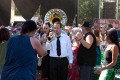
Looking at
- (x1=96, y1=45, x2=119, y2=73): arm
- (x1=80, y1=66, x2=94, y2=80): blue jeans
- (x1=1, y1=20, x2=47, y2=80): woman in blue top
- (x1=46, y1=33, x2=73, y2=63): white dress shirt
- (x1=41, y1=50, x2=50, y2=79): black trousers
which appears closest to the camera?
(x1=1, y1=20, x2=47, y2=80): woman in blue top

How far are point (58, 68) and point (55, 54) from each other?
12.9 inches

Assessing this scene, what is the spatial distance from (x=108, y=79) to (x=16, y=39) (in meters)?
1.79

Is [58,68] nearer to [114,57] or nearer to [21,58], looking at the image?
[114,57]

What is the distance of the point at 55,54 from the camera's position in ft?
27.6

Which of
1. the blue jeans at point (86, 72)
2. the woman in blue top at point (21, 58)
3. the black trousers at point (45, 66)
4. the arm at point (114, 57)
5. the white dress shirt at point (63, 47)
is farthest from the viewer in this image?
the black trousers at point (45, 66)

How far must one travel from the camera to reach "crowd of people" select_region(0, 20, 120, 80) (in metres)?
5.33

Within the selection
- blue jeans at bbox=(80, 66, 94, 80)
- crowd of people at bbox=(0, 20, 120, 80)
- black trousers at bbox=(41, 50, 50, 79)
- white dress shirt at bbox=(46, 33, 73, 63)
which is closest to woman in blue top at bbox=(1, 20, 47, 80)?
crowd of people at bbox=(0, 20, 120, 80)

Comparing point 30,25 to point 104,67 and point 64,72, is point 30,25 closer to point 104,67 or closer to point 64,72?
point 104,67

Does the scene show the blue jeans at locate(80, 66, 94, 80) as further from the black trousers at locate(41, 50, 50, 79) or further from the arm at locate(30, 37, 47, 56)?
the arm at locate(30, 37, 47, 56)

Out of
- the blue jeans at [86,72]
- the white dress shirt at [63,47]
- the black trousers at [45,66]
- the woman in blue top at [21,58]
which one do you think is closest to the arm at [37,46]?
the woman in blue top at [21,58]

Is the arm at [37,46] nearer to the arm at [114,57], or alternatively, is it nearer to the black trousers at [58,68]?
the arm at [114,57]

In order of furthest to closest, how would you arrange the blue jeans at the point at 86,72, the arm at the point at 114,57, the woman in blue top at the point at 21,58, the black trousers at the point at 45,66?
the black trousers at the point at 45,66, the blue jeans at the point at 86,72, the arm at the point at 114,57, the woman in blue top at the point at 21,58

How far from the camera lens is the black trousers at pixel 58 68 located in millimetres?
8398

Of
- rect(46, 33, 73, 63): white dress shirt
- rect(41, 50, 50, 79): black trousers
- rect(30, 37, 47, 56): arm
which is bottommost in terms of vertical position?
rect(41, 50, 50, 79): black trousers
